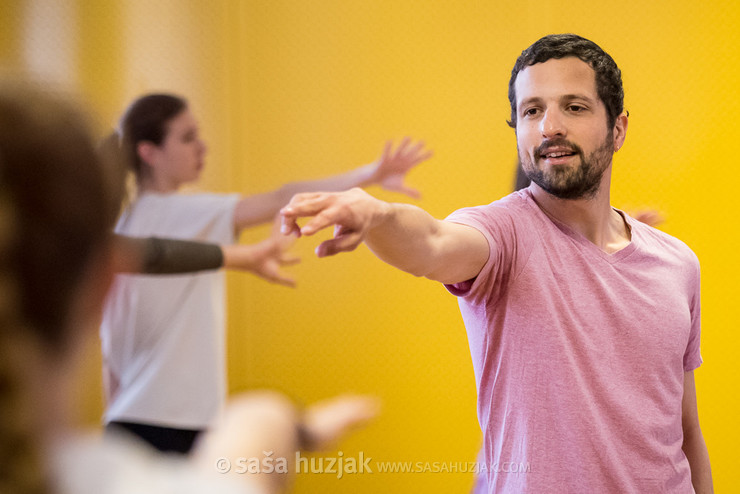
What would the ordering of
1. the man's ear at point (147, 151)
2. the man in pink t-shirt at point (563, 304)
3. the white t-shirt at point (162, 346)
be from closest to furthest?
1. the man in pink t-shirt at point (563, 304)
2. the white t-shirt at point (162, 346)
3. the man's ear at point (147, 151)

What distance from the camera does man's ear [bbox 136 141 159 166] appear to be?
2129 mm

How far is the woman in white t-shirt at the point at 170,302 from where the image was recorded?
75.7 inches

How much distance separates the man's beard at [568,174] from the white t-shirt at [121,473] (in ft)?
3.39

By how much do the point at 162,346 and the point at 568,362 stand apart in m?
1.24

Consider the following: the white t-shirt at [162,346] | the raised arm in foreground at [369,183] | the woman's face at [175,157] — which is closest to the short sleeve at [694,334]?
the raised arm in foreground at [369,183]

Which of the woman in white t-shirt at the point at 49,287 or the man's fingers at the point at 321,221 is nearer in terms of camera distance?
the woman in white t-shirt at the point at 49,287

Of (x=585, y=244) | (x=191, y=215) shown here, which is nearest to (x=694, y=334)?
(x=585, y=244)

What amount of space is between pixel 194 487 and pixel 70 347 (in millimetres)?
106

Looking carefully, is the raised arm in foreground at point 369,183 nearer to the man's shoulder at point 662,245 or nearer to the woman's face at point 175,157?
the woman's face at point 175,157

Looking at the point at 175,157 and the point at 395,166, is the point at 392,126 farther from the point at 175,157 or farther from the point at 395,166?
the point at 175,157

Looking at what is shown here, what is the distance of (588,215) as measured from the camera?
4.41ft

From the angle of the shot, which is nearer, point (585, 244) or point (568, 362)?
point (568, 362)

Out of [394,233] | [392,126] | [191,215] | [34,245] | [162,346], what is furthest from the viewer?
[392,126]

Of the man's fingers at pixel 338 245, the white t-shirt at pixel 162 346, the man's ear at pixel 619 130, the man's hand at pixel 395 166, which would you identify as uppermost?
the man's ear at pixel 619 130
